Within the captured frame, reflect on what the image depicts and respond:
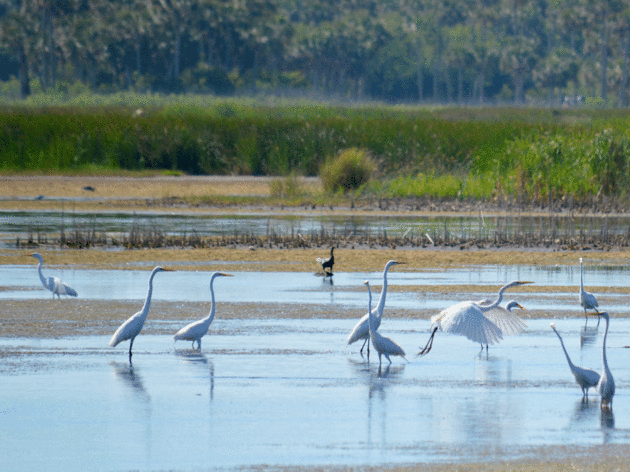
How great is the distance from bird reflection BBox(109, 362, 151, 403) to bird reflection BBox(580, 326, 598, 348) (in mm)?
4965

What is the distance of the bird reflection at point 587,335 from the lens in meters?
12.5

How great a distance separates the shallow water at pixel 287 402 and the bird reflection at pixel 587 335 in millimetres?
134

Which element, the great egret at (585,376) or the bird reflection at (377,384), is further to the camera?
the great egret at (585,376)

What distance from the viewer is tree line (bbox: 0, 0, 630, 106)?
334 feet

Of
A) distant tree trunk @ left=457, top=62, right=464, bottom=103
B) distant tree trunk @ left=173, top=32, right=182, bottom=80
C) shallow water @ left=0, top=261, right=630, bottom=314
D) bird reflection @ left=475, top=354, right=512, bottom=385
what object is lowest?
shallow water @ left=0, top=261, right=630, bottom=314

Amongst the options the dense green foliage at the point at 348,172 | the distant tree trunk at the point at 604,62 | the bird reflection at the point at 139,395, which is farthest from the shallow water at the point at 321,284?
the distant tree trunk at the point at 604,62

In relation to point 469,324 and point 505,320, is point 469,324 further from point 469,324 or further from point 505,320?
point 505,320

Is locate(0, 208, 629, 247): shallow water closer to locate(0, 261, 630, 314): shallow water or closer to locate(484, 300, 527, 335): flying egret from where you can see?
locate(0, 261, 630, 314): shallow water


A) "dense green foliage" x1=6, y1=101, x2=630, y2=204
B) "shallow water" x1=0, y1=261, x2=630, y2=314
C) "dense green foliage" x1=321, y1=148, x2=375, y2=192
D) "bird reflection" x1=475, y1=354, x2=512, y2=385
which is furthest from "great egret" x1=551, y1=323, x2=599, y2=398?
"dense green foliage" x1=321, y1=148, x2=375, y2=192

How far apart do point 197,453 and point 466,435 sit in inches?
80.4

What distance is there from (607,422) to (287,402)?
264 cm

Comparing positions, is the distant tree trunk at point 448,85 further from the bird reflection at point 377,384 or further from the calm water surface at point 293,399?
the bird reflection at point 377,384

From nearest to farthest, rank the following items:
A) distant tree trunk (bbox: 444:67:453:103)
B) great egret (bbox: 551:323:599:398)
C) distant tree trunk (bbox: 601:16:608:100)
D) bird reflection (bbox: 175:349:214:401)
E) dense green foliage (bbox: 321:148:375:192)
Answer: great egret (bbox: 551:323:599:398)
bird reflection (bbox: 175:349:214:401)
dense green foliage (bbox: 321:148:375:192)
distant tree trunk (bbox: 601:16:608:100)
distant tree trunk (bbox: 444:67:453:103)

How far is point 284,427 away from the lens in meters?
8.57
